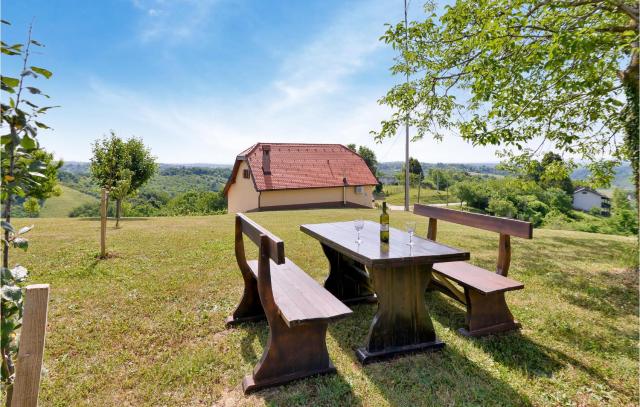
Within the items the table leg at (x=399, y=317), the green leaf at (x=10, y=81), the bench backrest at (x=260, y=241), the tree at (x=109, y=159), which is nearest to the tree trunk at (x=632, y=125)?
the table leg at (x=399, y=317)

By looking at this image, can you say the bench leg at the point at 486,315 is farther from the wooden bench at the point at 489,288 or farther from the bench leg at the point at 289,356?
the bench leg at the point at 289,356

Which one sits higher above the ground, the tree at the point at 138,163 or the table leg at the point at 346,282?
the tree at the point at 138,163

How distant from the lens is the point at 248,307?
375 cm

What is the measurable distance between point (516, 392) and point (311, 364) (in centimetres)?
167

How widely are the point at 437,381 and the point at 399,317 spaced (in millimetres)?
626

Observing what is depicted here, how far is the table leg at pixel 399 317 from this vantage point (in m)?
3.04

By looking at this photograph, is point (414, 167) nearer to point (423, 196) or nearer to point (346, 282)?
point (423, 196)

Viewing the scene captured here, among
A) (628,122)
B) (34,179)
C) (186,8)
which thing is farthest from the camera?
(186,8)

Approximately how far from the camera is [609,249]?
7.97 metres

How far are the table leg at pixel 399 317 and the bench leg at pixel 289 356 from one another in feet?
1.57

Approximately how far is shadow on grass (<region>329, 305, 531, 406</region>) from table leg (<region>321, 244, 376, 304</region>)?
1.16 m

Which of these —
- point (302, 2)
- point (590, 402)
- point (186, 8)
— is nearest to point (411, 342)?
point (590, 402)

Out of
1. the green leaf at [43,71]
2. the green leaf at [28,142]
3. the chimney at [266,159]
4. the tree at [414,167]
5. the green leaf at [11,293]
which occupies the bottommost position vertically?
the green leaf at [11,293]

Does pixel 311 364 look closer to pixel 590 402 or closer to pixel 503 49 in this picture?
pixel 590 402
